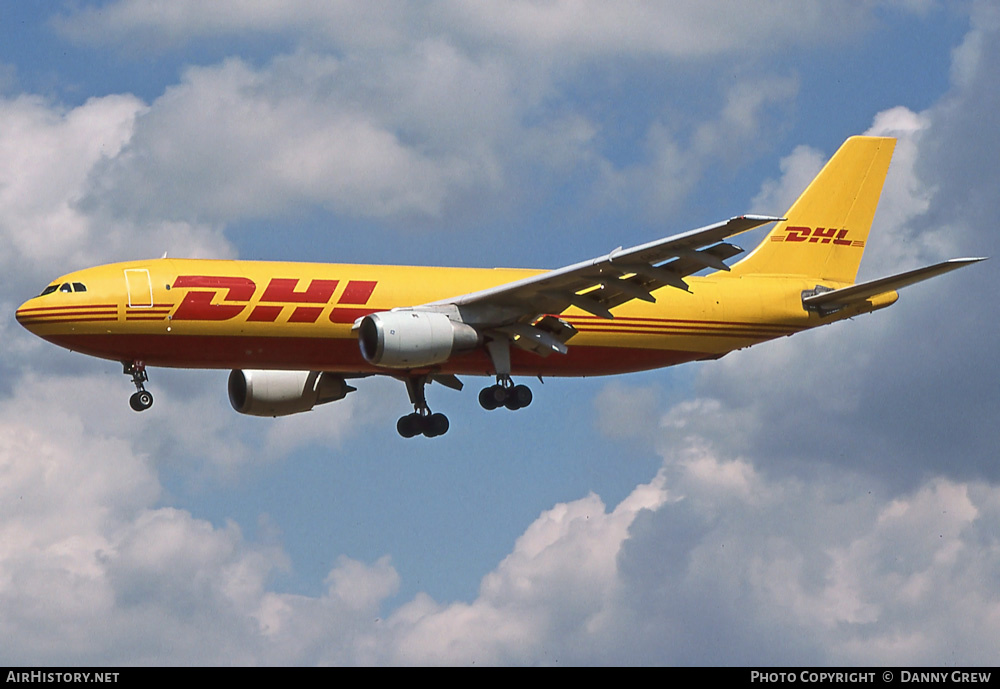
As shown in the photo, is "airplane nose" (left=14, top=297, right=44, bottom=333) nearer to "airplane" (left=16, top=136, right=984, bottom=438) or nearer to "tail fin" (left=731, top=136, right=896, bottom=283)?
"airplane" (left=16, top=136, right=984, bottom=438)

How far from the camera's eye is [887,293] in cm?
5241

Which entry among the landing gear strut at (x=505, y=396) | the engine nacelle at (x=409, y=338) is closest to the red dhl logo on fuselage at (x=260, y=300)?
the engine nacelle at (x=409, y=338)

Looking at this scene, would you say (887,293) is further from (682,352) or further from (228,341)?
(228,341)

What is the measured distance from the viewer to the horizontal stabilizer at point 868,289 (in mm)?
45506

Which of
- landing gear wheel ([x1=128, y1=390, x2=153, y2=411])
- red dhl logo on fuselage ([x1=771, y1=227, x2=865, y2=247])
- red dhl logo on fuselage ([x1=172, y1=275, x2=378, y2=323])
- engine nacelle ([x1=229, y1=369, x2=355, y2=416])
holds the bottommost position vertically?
landing gear wheel ([x1=128, y1=390, x2=153, y2=411])

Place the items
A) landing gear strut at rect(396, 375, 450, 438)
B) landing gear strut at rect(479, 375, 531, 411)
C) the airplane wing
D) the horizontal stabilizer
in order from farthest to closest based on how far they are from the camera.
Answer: landing gear strut at rect(396, 375, 450, 438)
landing gear strut at rect(479, 375, 531, 411)
the horizontal stabilizer
the airplane wing

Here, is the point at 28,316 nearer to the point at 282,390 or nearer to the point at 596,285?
the point at 282,390

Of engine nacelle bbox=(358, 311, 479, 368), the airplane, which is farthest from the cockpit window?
engine nacelle bbox=(358, 311, 479, 368)

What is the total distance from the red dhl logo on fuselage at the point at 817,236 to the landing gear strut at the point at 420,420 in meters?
13.3

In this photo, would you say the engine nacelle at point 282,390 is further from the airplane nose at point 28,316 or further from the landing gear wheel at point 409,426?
the airplane nose at point 28,316

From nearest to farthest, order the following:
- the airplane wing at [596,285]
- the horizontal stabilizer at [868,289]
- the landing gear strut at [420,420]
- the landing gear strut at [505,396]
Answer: the airplane wing at [596,285] → the horizontal stabilizer at [868,289] → the landing gear strut at [505,396] → the landing gear strut at [420,420]

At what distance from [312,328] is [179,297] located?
3.98 metres

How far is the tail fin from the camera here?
5541cm

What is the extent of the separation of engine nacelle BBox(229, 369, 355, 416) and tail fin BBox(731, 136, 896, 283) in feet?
47.9
